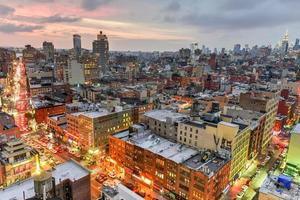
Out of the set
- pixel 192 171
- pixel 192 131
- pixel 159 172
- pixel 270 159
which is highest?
pixel 192 131

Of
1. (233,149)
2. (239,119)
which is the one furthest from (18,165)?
(239,119)

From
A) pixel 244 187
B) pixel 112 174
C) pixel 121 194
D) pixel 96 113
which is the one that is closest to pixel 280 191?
pixel 244 187

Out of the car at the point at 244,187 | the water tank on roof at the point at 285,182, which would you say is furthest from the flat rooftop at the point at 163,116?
the water tank on roof at the point at 285,182

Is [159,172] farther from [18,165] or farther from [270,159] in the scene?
[270,159]

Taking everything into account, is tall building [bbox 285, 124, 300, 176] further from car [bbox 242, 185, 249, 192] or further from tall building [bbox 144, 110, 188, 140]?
tall building [bbox 144, 110, 188, 140]

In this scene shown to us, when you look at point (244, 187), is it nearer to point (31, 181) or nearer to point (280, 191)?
point (280, 191)

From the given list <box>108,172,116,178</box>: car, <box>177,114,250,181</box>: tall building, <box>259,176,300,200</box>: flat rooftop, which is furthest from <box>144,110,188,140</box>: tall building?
<box>259,176,300,200</box>: flat rooftop

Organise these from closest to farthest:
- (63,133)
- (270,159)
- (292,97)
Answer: (270,159), (63,133), (292,97)
